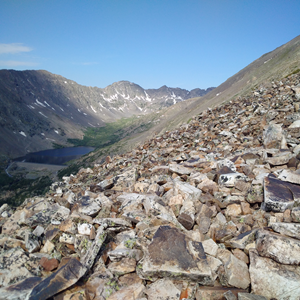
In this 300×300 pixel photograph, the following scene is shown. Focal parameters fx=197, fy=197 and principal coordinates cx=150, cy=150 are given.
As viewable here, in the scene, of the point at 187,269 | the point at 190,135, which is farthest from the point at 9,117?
the point at 187,269

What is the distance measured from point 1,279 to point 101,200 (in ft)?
11.3

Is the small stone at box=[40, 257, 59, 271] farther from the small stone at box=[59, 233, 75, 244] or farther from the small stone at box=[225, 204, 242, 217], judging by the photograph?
the small stone at box=[225, 204, 242, 217]

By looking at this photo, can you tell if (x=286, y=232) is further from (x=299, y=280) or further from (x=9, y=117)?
(x=9, y=117)

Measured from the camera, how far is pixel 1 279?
15.5 ft

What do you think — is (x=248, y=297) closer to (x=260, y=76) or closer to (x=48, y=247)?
(x=48, y=247)

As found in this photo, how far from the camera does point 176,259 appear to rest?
440 centimetres

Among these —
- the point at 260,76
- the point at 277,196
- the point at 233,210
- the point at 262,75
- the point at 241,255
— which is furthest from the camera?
the point at 260,76

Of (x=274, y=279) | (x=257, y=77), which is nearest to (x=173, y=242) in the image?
(x=274, y=279)

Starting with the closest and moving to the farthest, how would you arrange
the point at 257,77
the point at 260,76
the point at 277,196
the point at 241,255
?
the point at 241,255, the point at 277,196, the point at 260,76, the point at 257,77

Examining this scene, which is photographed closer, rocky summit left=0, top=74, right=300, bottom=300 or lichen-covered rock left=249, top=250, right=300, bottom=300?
lichen-covered rock left=249, top=250, right=300, bottom=300

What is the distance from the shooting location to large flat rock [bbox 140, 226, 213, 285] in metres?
4.19

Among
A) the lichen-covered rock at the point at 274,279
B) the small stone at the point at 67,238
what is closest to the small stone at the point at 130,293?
the small stone at the point at 67,238

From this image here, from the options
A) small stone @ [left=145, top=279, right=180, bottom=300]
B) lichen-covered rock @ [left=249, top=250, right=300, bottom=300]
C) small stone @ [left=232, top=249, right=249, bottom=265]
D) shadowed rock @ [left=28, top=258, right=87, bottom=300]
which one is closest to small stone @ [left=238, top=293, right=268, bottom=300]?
lichen-covered rock @ [left=249, top=250, right=300, bottom=300]

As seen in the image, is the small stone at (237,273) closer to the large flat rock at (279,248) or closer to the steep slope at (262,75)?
the large flat rock at (279,248)
